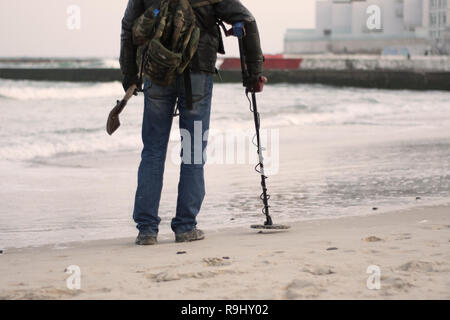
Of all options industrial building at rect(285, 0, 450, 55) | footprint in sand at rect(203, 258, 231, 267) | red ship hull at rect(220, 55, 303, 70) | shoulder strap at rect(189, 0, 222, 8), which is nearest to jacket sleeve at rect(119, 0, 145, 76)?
shoulder strap at rect(189, 0, 222, 8)

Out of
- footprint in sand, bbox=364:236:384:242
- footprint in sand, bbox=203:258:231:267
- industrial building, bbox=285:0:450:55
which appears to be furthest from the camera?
industrial building, bbox=285:0:450:55

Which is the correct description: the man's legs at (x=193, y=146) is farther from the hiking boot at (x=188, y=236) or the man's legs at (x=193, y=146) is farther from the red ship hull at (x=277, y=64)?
the red ship hull at (x=277, y=64)

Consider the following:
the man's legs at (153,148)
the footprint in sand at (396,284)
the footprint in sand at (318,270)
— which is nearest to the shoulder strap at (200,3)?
the man's legs at (153,148)

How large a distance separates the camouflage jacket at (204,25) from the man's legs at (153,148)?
164mm

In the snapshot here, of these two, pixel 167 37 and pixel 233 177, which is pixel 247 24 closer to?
pixel 167 37

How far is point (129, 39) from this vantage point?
4.23 metres

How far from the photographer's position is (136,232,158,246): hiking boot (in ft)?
14.0

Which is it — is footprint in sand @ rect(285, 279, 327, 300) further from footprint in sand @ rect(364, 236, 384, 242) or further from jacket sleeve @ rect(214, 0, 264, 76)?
jacket sleeve @ rect(214, 0, 264, 76)

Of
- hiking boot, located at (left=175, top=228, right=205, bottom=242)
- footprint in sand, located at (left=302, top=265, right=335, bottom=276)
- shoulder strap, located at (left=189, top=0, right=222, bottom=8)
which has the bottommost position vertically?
hiking boot, located at (left=175, top=228, right=205, bottom=242)

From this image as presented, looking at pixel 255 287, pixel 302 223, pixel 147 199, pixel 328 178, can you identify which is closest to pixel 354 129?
pixel 328 178

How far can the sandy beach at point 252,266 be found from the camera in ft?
9.77

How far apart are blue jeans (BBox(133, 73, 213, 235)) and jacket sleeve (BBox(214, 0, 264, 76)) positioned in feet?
0.85

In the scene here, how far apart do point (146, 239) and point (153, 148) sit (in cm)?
47
